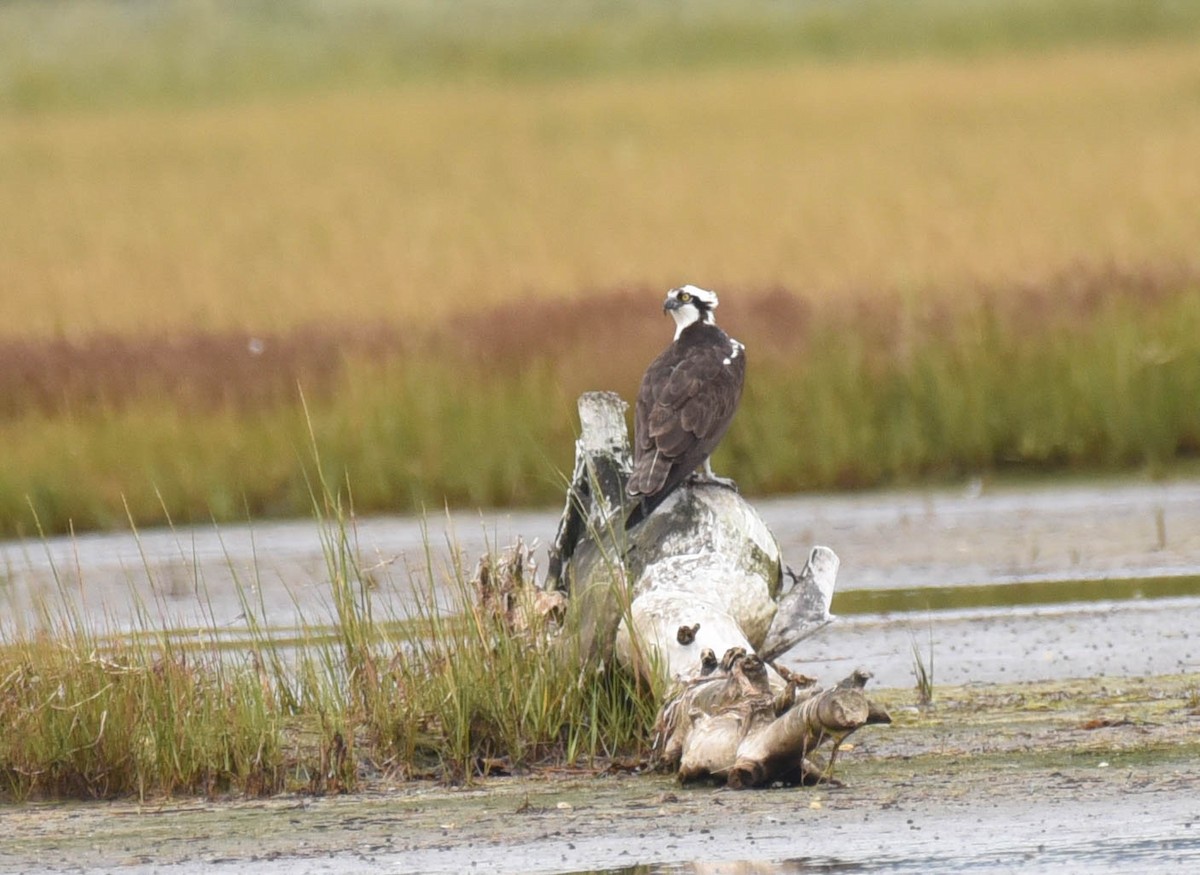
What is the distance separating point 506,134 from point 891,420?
1086 inches

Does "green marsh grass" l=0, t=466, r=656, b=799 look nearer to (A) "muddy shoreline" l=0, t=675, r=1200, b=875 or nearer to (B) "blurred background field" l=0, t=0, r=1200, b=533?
(A) "muddy shoreline" l=0, t=675, r=1200, b=875

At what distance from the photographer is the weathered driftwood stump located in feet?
23.9

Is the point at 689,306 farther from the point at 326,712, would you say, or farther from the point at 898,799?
the point at 898,799

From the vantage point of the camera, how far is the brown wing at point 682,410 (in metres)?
8.81

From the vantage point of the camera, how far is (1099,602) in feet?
36.0

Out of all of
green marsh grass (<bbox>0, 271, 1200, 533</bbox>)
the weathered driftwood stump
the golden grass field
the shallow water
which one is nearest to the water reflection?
the shallow water

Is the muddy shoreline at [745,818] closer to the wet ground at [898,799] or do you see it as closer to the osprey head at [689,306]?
the wet ground at [898,799]

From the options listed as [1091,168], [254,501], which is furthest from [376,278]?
[1091,168]

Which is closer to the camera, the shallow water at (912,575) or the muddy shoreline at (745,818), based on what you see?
the muddy shoreline at (745,818)

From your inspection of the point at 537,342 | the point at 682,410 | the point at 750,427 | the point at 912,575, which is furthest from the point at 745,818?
the point at 537,342

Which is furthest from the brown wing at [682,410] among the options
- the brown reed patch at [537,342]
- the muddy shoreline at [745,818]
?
the brown reed patch at [537,342]

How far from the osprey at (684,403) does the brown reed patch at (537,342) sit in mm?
6255

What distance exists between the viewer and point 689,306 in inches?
399

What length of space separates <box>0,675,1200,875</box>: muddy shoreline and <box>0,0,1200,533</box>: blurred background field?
1.15 metres
